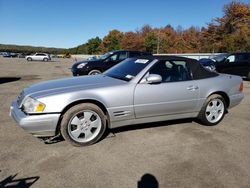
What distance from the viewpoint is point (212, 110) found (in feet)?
16.9

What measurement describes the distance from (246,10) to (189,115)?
5264 centimetres

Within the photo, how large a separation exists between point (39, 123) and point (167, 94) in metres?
2.29

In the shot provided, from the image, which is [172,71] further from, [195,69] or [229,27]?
[229,27]

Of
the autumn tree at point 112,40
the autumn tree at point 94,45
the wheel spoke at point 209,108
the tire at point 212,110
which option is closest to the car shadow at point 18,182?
the tire at point 212,110

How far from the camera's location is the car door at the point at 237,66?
13070 millimetres

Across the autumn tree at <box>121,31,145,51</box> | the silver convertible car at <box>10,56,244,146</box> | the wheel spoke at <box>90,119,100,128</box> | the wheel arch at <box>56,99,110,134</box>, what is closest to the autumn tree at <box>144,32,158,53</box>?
the autumn tree at <box>121,31,145,51</box>

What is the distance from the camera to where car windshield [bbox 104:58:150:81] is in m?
4.54

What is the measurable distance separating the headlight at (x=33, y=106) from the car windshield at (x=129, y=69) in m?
1.58

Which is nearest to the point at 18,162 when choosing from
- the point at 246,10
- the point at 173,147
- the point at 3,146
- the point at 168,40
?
the point at 3,146

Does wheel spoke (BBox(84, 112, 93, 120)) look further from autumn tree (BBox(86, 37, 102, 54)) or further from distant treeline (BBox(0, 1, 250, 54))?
autumn tree (BBox(86, 37, 102, 54))

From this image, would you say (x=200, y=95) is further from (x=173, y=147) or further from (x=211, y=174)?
(x=211, y=174)

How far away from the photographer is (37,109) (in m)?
3.67

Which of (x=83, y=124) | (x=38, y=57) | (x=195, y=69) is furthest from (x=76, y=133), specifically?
(x=38, y=57)

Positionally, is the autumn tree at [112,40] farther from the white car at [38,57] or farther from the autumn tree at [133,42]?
the white car at [38,57]
